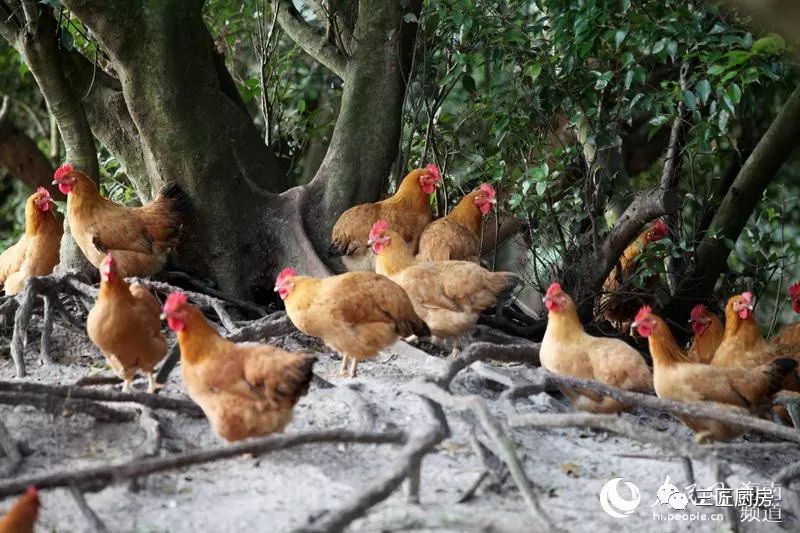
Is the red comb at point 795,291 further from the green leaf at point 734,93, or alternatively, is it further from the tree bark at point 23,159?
the tree bark at point 23,159

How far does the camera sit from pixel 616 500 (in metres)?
4.80

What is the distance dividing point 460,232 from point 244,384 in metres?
3.28

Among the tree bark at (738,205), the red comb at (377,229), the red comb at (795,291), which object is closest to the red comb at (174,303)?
the red comb at (377,229)

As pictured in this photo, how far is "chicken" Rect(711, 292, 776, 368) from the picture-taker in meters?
6.69

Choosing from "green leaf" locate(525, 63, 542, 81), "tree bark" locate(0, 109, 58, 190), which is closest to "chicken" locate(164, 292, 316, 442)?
"green leaf" locate(525, 63, 542, 81)

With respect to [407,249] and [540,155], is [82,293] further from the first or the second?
[540,155]

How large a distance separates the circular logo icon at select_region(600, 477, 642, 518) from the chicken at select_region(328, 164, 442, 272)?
3411mm

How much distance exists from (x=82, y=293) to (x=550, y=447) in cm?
353

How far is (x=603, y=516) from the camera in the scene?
15.1 ft

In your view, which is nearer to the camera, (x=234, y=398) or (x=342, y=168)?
(x=234, y=398)

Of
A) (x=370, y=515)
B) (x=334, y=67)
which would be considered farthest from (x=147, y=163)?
(x=370, y=515)

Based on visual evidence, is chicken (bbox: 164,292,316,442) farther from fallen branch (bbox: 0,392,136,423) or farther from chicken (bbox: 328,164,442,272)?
chicken (bbox: 328,164,442,272)

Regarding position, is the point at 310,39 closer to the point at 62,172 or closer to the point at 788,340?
the point at 62,172

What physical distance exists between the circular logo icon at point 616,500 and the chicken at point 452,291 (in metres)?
2.17
